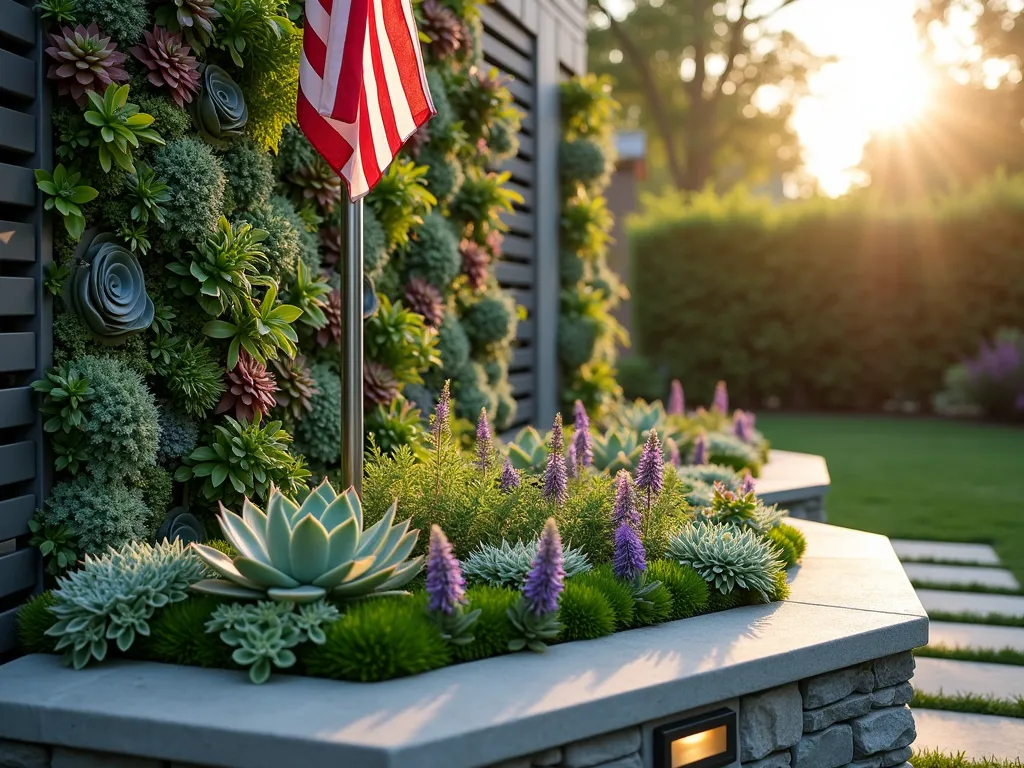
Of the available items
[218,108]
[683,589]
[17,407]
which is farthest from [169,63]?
[683,589]

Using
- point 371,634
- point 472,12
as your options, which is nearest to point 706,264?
point 472,12

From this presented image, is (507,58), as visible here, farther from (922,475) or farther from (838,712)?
(922,475)

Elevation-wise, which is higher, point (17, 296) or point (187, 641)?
point (17, 296)

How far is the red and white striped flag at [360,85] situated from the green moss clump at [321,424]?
1.09 m

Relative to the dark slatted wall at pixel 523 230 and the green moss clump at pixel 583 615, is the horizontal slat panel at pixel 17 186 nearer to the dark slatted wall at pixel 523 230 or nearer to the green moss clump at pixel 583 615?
the green moss clump at pixel 583 615

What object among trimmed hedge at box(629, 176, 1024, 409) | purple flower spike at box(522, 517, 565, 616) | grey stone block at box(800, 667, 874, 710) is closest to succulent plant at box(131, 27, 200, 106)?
purple flower spike at box(522, 517, 565, 616)

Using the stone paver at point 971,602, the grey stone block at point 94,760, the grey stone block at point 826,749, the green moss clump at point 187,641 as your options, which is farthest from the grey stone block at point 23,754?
the stone paver at point 971,602

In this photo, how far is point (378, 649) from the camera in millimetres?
2533

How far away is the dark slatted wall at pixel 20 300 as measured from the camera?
2879 mm

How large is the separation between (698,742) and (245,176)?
2501mm

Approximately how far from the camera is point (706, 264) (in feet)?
51.6

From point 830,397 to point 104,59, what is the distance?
1395 centimetres

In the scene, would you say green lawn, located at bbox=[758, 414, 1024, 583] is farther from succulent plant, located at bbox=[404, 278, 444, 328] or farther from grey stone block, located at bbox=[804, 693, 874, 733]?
succulent plant, located at bbox=[404, 278, 444, 328]

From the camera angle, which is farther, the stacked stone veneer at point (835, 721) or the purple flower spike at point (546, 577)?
the stacked stone veneer at point (835, 721)
